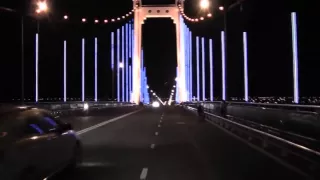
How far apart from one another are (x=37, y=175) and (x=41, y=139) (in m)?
0.68

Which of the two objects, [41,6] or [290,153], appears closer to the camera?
[290,153]

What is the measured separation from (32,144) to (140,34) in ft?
307

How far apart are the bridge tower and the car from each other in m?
86.0

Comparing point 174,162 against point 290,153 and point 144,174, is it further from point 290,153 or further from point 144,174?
point 290,153

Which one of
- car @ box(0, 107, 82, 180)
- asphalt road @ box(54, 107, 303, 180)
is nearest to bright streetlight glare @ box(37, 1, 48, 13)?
asphalt road @ box(54, 107, 303, 180)

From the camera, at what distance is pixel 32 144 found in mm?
8680

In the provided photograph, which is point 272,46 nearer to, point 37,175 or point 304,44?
point 304,44

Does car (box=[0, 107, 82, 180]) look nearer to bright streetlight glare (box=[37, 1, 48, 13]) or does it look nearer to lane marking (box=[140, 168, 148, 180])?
lane marking (box=[140, 168, 148, 180])

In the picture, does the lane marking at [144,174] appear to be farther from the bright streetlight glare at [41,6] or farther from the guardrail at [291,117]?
the bright streetlight glare at [41,6]

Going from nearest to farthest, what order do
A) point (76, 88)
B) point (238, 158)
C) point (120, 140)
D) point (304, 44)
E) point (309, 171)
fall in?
point (309, 171) < point (238, 158) < point (120, 140) < point (304, 44) < point (76, 88)

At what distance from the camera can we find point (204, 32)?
7256cm

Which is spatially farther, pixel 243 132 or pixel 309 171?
pixel 243 132

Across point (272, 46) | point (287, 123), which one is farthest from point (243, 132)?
point (272, 46)

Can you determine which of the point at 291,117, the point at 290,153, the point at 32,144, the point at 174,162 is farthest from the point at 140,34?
the point at 32,144
